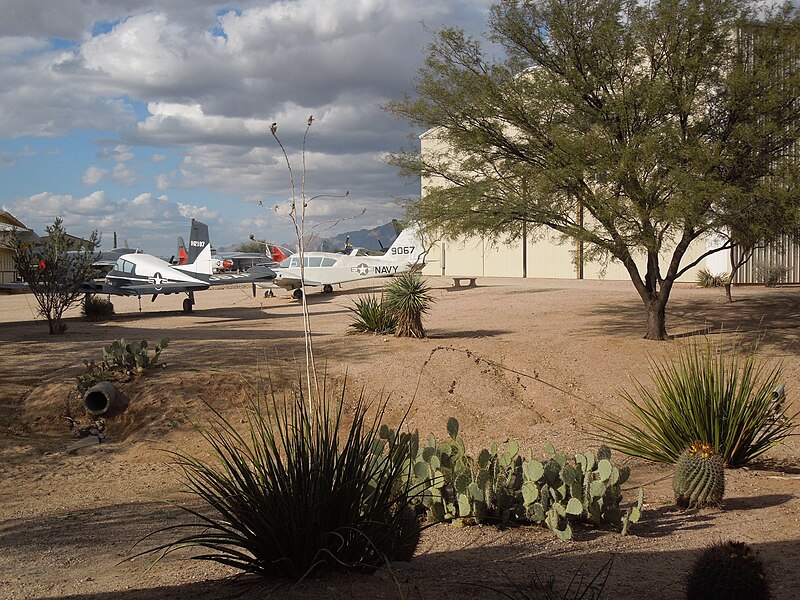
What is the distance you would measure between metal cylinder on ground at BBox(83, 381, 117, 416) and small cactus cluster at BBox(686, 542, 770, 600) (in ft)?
31.5

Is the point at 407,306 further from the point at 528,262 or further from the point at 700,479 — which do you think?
the point at 528,262

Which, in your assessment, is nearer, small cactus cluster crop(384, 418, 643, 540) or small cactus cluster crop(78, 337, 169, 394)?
small cactus cluster crop(384, 418, 643, 540)

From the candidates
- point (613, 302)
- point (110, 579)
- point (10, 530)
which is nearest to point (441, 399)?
point (10, 530)

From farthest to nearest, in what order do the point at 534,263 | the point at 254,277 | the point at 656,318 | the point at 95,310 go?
1. the point at 534,263
2. the point at 254,277
3. the point at 95,310
4. the point at 656,318

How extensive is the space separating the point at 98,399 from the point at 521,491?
300 inches

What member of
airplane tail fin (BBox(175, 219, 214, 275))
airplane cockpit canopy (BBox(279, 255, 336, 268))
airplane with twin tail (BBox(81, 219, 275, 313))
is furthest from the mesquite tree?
airplane cockpit canopy (BBox(279, 255, 336, 268))

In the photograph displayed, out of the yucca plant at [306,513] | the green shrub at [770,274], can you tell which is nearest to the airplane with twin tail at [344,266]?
the green shrub at [770,274]

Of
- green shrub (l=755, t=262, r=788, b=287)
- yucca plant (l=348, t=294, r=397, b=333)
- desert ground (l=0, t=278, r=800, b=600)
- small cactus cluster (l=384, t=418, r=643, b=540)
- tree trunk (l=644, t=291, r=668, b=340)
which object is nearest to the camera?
desert ground (l=0, t=278, r=800, b=600)

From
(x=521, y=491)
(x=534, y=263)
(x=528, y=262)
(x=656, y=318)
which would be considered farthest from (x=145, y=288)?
(x=528, y=262)

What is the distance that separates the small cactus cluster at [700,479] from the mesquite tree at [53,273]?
54.3 ft

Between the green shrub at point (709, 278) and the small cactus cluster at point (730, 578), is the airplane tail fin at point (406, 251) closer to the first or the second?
the green shrub at point (709, 278)

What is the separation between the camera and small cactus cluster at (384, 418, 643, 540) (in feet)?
21.4

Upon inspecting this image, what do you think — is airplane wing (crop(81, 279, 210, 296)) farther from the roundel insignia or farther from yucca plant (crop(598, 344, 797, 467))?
yucca plant (crop(598, 344, 797, 467))

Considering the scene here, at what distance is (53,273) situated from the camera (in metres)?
20.2
